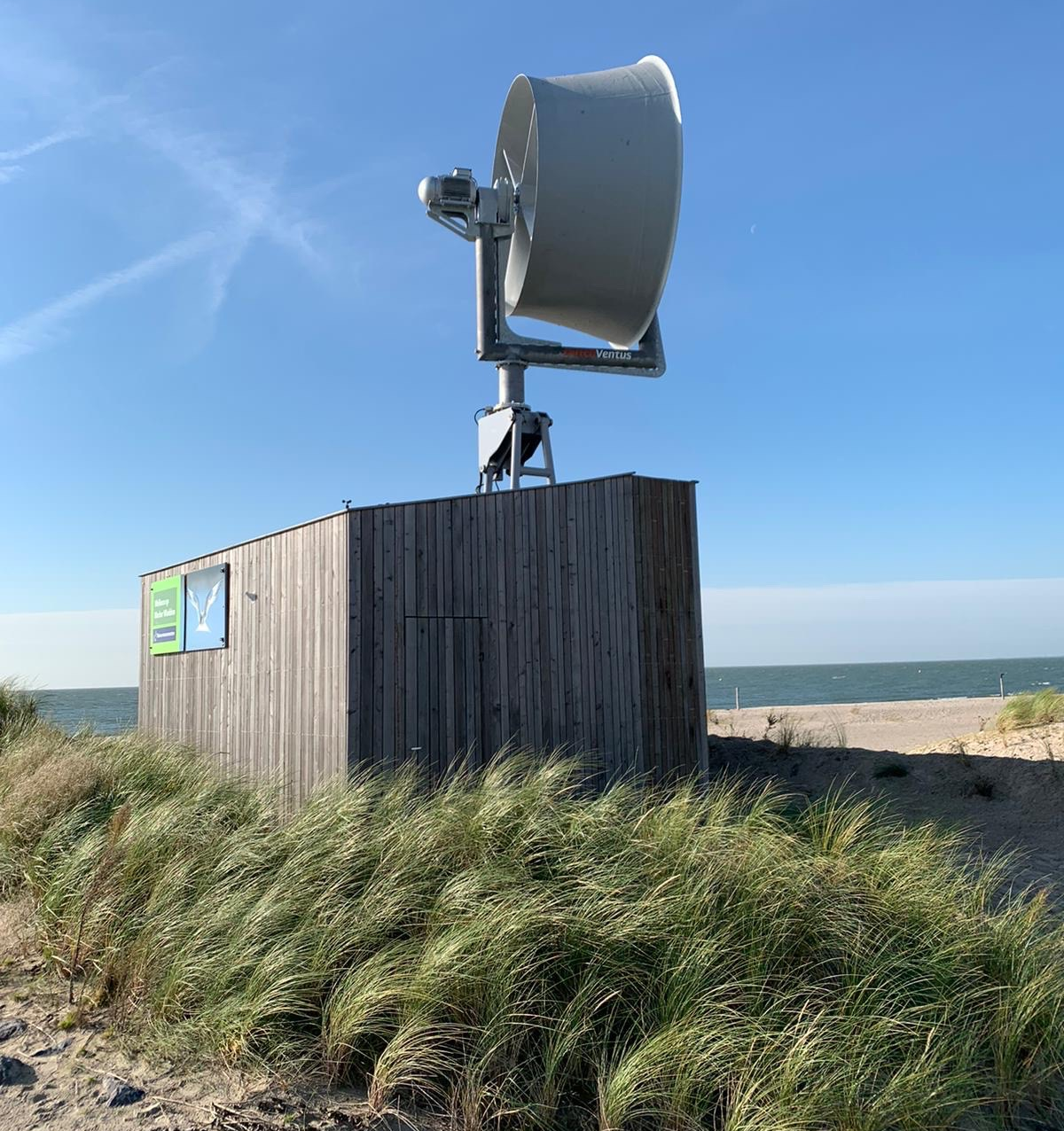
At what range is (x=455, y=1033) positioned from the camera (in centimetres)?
384

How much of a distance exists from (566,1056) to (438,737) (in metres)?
4.84

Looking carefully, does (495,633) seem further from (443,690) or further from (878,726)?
(878,726)

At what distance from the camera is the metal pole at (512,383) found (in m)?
10.2

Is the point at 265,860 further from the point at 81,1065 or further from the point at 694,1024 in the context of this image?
the point at 694,1024

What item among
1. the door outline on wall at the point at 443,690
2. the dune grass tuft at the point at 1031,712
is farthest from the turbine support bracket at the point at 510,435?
the dune grass tuft at the point at 1031,712

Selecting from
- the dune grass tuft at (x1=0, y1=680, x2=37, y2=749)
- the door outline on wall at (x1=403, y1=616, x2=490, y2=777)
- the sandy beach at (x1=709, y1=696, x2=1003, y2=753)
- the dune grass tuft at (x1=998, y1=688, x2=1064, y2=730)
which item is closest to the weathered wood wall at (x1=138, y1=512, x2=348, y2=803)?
the door outline on wall at (x1=403, y1=616, x2=490, y2=777)

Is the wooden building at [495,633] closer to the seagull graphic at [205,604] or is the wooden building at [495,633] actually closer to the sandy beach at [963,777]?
the seagull graphic at [205,604]

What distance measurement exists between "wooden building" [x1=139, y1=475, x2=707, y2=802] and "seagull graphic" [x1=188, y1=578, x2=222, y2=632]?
202cm

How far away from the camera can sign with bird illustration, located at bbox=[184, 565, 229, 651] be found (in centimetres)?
1109

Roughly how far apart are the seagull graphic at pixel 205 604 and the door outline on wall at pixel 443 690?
12.3ft

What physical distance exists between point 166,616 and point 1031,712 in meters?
12.3

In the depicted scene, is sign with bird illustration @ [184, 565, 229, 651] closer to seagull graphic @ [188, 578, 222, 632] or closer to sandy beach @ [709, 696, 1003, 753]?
seagull graphic @ [188, 578, 222, 632]

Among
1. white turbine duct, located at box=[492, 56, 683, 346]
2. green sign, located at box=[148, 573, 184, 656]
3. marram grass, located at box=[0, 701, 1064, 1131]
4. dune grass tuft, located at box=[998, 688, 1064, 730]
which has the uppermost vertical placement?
white turbine duct, located at box=[492, 56, 683, 346]

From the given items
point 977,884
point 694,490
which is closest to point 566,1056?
point 977,884
